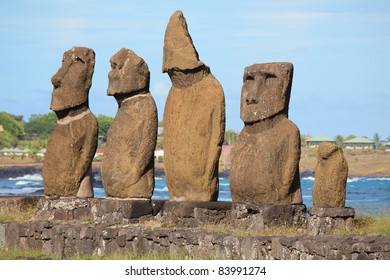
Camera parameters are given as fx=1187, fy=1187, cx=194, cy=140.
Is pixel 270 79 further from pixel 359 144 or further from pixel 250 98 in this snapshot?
pixel 359 144

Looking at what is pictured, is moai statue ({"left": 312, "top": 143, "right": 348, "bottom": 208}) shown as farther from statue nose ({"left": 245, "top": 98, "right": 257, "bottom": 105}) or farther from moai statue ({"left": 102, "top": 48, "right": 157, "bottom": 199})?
moai statue ({"left": 102, "top": 48, "right": 157, "bottom": 199})

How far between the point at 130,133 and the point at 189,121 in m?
1.27

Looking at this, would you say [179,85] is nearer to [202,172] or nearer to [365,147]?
[202,172]

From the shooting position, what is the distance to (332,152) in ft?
63.4

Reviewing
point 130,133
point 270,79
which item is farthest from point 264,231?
point 130,133

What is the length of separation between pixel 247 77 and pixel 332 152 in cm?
222

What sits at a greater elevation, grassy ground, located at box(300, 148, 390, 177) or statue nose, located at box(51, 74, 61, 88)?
statue nose, located at box(51, 74, 61, 88)

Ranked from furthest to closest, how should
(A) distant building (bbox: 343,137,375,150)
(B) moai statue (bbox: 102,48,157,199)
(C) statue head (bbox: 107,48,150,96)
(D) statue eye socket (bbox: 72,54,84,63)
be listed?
(A) distant building (bbox: 343,137,375,150) → (D) statue eye socket (bbox: 72,54,84,63) → (C) statue head (bbox: 107,48,150,96) → (B) moai statue (bbox: 102,48,157,199)

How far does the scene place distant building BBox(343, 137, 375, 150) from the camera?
411ft

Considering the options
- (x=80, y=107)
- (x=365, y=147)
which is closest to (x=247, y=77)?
(x=80, y=107)

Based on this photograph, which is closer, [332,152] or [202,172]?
[332,152]

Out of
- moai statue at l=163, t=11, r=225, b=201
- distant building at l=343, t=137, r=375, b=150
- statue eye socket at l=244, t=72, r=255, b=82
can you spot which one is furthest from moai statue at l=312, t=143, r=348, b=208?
distant building at l=343, t=137, r=375, b=150

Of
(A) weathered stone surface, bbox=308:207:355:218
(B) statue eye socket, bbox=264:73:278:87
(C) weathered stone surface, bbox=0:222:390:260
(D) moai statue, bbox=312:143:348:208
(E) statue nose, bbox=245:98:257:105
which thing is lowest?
(C) weathered stone surface, bbox=0:222:390:260

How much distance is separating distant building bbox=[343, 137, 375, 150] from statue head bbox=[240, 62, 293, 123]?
104959mm
